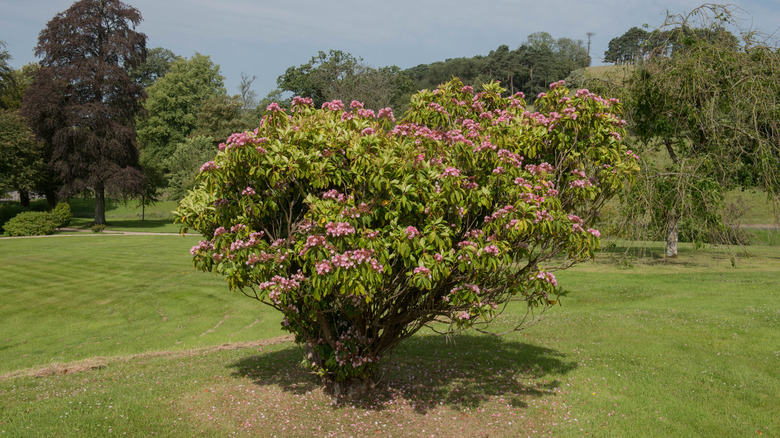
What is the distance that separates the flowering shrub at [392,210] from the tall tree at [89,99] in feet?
125

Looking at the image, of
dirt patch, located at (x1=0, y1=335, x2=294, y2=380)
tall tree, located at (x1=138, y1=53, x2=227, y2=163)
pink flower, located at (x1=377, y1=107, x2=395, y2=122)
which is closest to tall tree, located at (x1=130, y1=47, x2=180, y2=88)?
tall tree, located at (x1=138, y1=53, x2=227, y2=163)

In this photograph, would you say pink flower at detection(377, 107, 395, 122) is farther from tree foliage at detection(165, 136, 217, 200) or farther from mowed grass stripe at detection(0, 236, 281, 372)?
tree foliage at detection(165, 136, 217, 200)

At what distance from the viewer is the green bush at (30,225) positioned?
34.1m

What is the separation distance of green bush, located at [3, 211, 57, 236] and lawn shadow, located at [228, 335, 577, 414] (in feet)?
104

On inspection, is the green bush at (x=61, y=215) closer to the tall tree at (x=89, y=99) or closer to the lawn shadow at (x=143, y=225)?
the tall tree at (x=89, y=99)

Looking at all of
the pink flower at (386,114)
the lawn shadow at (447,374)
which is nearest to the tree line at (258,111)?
the lawn shadow at (447,374)

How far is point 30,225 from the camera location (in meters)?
34.7

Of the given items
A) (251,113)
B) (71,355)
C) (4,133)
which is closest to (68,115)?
(4,133)

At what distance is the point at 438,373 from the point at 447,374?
0.17 meters

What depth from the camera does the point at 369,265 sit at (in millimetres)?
5980

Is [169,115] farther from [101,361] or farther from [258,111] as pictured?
[101,361]

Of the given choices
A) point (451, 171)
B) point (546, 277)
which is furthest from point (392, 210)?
point (546, 277)

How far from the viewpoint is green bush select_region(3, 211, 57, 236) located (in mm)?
34094

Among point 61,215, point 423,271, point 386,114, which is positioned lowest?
point 61,215
